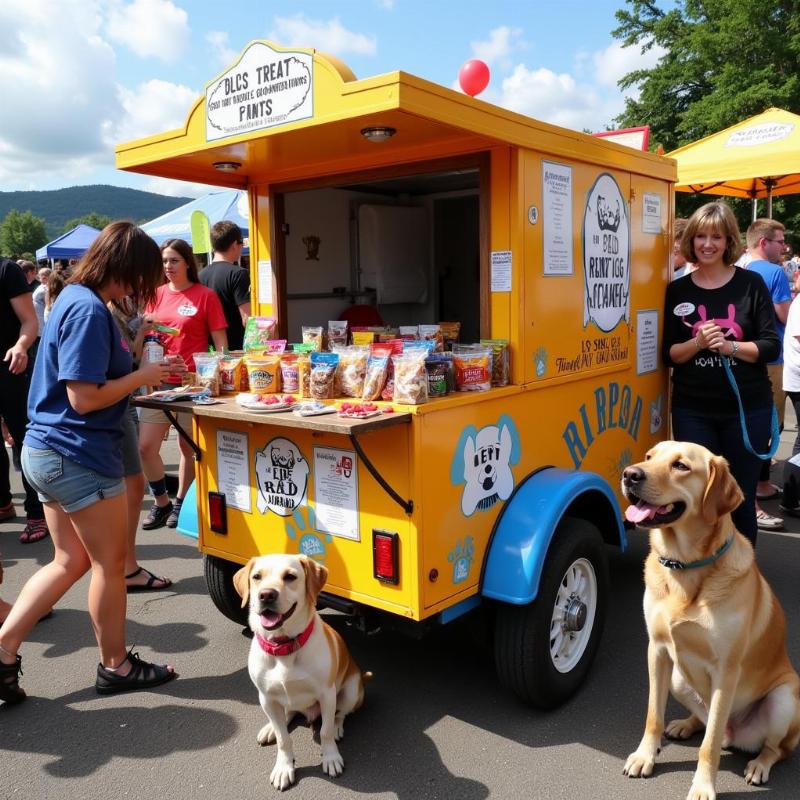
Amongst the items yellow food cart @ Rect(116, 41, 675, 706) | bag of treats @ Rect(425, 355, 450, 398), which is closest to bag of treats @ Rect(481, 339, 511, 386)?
yellow food cart @ Rect(116, 41, 675, 706)

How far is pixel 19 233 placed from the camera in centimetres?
11044

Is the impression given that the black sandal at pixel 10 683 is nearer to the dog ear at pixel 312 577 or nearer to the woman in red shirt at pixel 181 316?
the dog ear at pixel 312 577

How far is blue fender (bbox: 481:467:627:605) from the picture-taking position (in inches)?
104

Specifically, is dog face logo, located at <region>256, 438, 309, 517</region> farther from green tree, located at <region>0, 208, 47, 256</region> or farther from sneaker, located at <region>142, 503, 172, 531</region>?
green tree, located at <region>0, 208, 47, 256</region>

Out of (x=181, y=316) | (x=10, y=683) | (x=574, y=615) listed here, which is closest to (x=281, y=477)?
(x=574, y=615)

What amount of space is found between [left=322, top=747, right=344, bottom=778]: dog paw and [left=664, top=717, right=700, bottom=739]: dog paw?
47.7 inches

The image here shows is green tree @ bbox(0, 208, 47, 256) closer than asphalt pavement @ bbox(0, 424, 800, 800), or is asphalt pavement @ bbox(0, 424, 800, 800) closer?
asphalt pavement @ bbox(0, 424, 800, 800)

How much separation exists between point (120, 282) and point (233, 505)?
3.35ft

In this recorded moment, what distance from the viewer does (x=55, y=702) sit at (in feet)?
9.92

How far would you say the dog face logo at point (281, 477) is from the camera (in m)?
2.80

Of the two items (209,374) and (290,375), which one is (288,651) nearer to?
(290,375)

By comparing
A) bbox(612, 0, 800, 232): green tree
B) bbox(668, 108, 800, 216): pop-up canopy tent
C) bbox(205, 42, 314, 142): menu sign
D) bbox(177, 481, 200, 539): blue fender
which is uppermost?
bbox(612, 0, 800, 232): green tree

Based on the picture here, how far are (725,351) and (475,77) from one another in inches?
70.2

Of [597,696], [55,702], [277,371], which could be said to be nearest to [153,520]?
[55,702]
